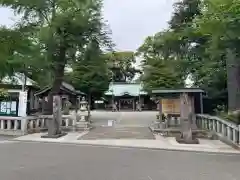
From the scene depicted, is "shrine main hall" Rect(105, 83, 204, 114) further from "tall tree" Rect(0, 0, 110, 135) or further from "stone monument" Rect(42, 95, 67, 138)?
"stone monument" Rect(42, 95, 67, 138)

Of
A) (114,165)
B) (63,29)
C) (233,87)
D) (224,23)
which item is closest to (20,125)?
(63,29)

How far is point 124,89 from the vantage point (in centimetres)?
6944

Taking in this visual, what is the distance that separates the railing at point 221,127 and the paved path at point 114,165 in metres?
3.20

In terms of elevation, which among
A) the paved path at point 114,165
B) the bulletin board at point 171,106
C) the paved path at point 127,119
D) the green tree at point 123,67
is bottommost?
the paved path at point 114,165

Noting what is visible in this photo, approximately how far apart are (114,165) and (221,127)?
10.6m

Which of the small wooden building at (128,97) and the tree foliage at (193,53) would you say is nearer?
the tree foliage at (193,53)

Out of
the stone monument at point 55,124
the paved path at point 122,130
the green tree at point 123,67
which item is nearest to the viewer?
the stone monument at point 55,124

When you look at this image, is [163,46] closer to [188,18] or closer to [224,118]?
[188,18]

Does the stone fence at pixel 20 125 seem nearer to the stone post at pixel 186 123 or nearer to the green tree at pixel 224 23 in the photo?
the stone post at pixel 186 123

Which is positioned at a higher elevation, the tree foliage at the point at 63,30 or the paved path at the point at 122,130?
the tree foliage at the point at 63,30

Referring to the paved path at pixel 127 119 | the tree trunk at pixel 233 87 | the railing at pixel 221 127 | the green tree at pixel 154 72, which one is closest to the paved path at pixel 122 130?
the paved path at pixel 127 119

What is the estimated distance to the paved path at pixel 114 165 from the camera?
375 inches

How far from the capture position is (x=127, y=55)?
74.9 metres

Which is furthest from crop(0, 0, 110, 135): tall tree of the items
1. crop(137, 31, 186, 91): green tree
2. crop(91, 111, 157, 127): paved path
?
crop(137, 31, 186, 91): green tree
